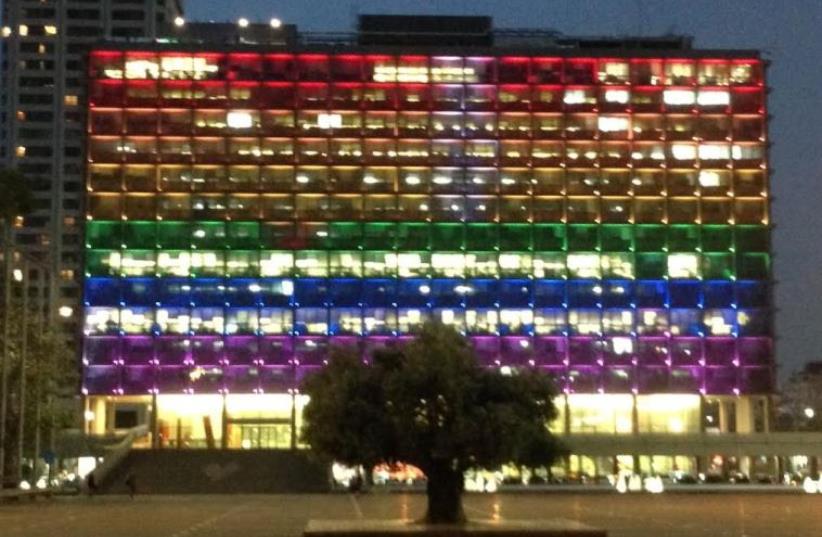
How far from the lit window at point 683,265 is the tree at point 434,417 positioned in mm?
113799

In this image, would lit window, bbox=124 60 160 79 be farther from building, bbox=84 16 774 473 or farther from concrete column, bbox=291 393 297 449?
concrete column, bbox=291 393 297 449

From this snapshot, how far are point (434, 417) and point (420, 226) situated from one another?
11236 centimetres

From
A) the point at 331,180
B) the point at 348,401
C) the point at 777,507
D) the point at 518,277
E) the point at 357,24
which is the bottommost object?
the point at 777,507

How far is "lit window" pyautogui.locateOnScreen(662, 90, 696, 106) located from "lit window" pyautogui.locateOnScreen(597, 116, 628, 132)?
17.4 ft

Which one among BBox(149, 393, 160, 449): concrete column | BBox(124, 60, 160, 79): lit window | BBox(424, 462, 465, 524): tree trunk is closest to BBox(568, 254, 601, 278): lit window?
BBox(149, 393, 160, 449): concrete column

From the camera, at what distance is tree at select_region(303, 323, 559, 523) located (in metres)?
43.1

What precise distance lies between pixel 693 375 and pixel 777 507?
8597 cm

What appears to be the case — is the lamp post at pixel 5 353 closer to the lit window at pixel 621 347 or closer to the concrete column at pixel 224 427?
the concrete column at pixel 224 427

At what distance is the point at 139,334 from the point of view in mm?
153000

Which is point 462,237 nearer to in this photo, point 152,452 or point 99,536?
point 152,452

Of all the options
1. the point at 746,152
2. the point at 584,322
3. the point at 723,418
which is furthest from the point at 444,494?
the point at 746,152

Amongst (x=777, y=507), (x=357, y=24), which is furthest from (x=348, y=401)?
(x=357, y=24)

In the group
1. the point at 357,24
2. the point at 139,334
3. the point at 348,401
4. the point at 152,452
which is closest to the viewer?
the point at 348,401

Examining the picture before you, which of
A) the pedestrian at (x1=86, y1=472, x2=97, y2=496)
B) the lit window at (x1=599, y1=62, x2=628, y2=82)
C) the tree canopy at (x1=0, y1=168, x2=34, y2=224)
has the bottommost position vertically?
the pedestrian at (x1=86, y1=472, x2=97, y2=496)
